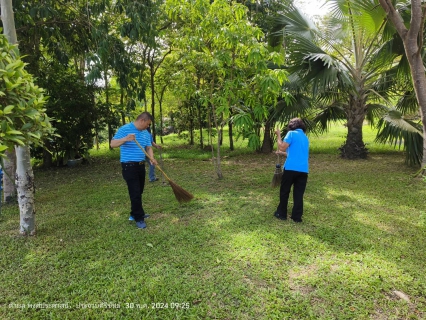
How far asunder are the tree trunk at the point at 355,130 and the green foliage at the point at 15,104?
762cm

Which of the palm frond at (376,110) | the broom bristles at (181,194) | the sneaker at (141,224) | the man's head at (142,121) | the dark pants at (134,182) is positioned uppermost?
the palm frond at (376,110)

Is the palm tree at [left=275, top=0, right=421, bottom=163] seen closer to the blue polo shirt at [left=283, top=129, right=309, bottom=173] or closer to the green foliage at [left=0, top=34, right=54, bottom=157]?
the blue polo shirt at [left=283, top=129, right=309, bottom=173]

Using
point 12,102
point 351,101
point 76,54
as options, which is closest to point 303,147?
point 12,102

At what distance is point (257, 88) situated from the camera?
5254mm

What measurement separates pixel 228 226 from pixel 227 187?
6.48ft

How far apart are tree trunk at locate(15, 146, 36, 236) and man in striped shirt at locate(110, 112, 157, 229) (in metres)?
1.04

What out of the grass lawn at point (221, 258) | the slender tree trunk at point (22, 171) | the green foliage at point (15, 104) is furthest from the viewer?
the slender tree trunk at point (22, 171)

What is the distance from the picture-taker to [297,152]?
362cm

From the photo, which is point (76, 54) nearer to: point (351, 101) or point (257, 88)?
point (257, 88)

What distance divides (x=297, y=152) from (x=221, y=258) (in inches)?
66.2

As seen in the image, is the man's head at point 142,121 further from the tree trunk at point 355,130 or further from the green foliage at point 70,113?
the tree trunk at point 355,130

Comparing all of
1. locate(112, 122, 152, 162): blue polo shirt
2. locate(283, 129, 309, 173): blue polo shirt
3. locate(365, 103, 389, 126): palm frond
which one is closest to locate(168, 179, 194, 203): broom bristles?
locate(112, 122, 152, 162): blue polo shirt

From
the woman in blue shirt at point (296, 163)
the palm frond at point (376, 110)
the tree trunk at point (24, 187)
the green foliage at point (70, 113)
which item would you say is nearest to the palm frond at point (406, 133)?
the palm frond at point (376, 110)

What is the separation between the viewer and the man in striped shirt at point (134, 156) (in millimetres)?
3559
